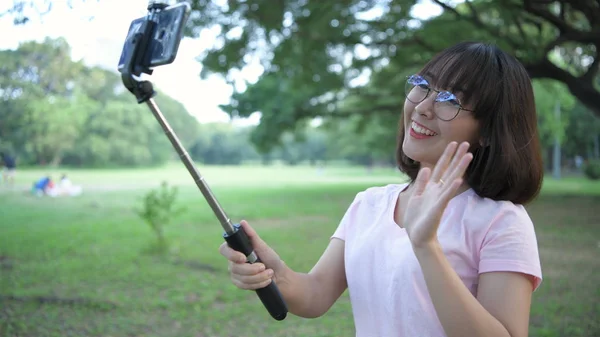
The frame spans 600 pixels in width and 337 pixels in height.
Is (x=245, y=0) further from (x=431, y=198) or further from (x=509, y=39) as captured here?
(x=431, y=198)

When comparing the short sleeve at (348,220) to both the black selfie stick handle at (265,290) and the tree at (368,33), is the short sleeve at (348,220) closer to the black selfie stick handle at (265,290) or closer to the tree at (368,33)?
the black selfie stick handle at (265,290)

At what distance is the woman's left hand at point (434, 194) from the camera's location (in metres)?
0.92

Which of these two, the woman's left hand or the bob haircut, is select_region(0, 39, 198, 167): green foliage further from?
the woman's left hand

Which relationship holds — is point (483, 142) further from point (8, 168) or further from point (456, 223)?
point (8, 168)

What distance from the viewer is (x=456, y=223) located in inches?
43.9

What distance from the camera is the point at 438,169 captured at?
979 mm

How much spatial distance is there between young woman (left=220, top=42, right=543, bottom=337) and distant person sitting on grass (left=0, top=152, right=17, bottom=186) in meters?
8.59

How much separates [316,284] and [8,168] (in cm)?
916

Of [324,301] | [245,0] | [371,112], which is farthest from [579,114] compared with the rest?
[324,301]

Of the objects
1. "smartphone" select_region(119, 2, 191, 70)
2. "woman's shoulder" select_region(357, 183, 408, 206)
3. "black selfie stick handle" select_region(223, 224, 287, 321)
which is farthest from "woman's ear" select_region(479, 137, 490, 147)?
"smartphone" select_region(119, 2, 191, 70)

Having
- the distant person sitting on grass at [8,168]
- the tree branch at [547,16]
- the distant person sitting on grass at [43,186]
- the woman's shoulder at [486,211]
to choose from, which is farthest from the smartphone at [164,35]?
the distant person sitting on grass at [43,186]

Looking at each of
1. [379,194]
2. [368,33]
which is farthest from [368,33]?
[379,194]

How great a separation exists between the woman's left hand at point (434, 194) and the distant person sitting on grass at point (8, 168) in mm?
8799

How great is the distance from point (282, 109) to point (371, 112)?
281 centimetres
